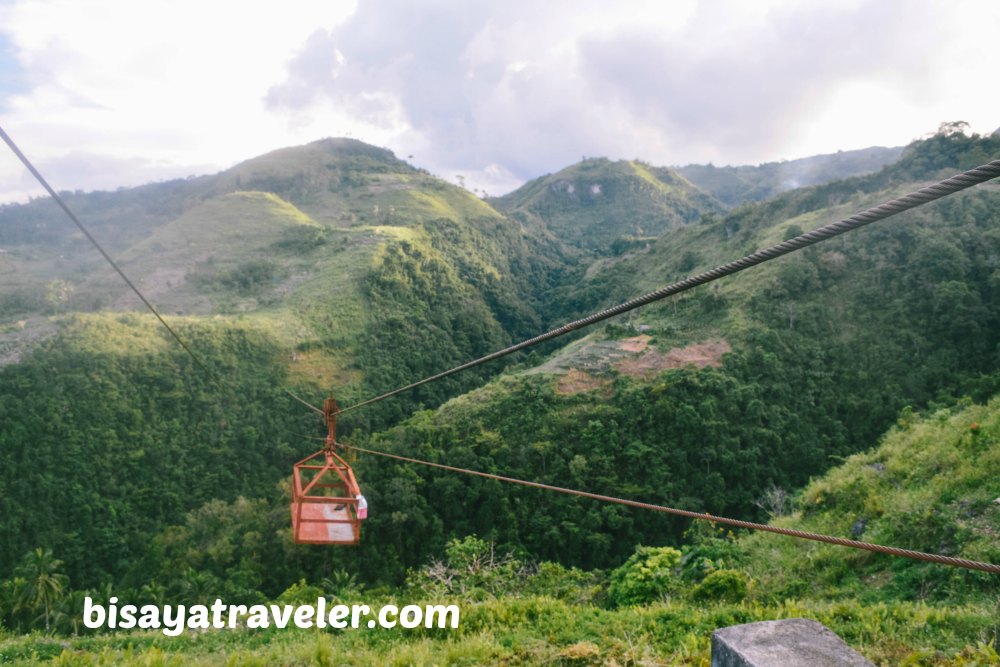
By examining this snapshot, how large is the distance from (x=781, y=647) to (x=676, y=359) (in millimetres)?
25996

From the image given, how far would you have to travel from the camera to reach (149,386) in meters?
34.2

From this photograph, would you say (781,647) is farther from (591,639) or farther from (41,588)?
(41,588)

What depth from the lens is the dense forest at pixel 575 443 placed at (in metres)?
9.45

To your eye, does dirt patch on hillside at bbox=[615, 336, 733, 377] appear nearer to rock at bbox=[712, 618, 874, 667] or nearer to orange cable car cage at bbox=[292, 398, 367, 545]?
orange cable car cage at bbox=[292, 398, 367, 545]

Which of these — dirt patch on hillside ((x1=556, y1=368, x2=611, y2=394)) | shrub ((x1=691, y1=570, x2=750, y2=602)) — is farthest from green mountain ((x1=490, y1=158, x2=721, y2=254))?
shrub ((x1=691, y1=570, x2=750, y2=602))

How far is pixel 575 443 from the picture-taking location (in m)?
24.7

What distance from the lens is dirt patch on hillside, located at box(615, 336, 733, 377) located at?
27.4 m

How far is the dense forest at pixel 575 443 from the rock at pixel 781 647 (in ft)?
6.25

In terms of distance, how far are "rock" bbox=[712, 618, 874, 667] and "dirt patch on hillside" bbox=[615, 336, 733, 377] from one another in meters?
24.4

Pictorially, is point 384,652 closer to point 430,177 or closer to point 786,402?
point 786,402

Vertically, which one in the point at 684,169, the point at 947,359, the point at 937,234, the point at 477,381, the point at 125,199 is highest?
the point at 684,169

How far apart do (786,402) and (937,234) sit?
14.9m

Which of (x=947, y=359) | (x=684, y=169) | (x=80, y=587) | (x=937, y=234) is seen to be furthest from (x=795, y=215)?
(x=684, y=169)

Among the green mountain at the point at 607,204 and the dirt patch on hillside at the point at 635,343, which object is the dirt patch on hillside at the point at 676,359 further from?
the green mountain at the point at 607,204
